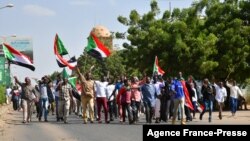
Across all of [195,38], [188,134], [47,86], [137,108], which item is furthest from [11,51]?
[195,38]

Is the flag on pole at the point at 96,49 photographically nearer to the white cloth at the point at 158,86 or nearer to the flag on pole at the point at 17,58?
the flag on pole at the point at 17,58

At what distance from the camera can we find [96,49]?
24203mm

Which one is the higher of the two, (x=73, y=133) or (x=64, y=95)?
(x=64, y=95)

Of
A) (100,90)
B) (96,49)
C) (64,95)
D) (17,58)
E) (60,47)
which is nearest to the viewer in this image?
(100,90)

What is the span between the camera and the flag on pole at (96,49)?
78.9 ft

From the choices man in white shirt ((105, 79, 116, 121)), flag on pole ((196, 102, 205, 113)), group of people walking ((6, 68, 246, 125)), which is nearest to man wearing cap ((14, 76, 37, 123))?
group of people walking ((6, 68, 246, 125))

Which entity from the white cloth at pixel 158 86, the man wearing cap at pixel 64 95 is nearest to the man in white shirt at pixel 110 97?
the man wearing cap at pixel 64 95

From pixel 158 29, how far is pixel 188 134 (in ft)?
113

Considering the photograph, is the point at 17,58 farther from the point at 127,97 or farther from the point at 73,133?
the point at 73,133

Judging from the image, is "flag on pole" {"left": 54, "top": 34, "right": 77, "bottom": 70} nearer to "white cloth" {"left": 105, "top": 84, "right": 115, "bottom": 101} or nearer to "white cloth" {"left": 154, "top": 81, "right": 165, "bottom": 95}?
"white cloth" {"left": 105, "top": 84, "right": 115, "bottom": 101}

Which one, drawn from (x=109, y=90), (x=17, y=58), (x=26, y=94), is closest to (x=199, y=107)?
(x=109, y=90)

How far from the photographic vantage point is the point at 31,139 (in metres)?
15.4

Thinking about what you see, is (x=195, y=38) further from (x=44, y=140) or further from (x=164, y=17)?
(x=44, y=140)

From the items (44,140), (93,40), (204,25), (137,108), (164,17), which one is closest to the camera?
(44,140)
